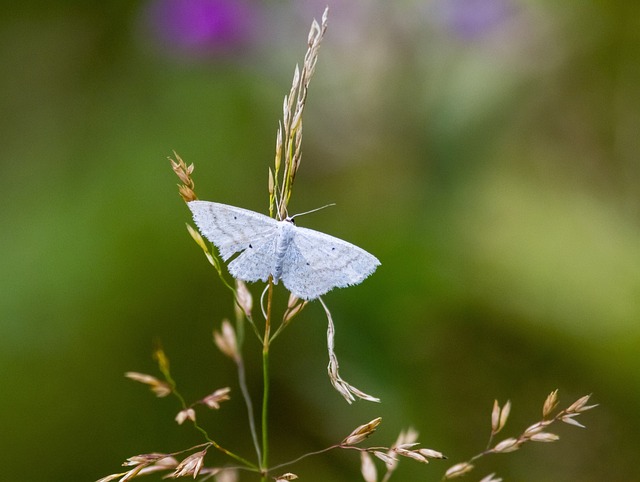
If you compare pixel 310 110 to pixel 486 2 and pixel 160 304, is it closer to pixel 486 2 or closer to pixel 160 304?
pixel 486 2

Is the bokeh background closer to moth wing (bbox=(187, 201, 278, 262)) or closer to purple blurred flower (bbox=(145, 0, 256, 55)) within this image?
purple blurred flower (bbox=(145, 0, 256, 55))

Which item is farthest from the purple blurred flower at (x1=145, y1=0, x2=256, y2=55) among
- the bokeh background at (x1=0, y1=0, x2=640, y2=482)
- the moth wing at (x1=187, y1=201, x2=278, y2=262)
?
the moth wing at (x1=187, y1=201, x2=278, y2=262)

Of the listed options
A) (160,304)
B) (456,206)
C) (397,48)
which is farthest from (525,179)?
(160,304)

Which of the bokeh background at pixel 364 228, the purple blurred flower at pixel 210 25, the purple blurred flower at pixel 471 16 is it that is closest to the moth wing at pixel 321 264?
the bokeh background at pixel 364 228

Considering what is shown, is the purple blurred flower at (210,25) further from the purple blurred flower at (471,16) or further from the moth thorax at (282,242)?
the moth thorax at (282,242)

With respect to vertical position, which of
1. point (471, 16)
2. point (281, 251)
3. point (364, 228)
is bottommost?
point (364, 228)

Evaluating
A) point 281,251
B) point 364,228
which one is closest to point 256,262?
point 281,251

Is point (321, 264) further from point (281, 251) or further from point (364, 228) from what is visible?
point (364, 228)
